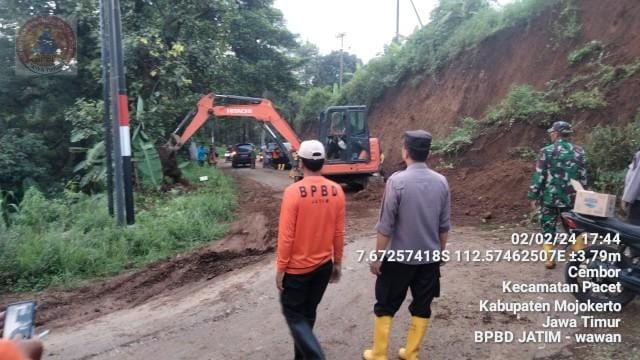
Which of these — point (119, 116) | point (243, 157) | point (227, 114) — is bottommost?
point (243, 157)

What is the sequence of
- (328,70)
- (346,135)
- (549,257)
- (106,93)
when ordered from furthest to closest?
1. (328,70)
2. (346,135)
3. (106,93)
4. (549,257)

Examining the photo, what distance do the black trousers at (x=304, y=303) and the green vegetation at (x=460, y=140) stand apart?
10.8 meters

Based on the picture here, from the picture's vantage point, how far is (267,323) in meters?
5.20

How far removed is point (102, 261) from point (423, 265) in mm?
5290

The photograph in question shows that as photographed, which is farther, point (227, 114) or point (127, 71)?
point (227, 114)

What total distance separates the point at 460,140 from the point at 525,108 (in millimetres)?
1949

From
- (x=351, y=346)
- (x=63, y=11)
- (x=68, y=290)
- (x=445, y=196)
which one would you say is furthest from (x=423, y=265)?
(x=63, y=11)

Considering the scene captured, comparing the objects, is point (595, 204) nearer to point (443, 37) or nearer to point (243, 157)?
point (443, 37)

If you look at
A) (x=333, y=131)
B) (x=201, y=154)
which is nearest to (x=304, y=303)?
(x=333, y=131)

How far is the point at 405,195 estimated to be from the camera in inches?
151

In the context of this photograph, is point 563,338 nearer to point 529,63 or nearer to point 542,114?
point 542,114

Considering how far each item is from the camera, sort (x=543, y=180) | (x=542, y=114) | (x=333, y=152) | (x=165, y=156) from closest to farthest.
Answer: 1. (x=543, y=180)
2. (x=542, y=114)
3. (x=165, y=156)
4. (x=333, y=152)

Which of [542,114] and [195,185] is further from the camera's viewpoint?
[195,185]

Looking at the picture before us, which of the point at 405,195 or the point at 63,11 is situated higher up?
the point at 63,11
